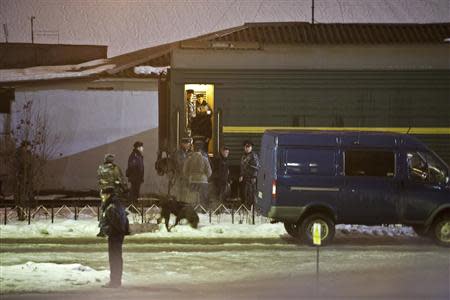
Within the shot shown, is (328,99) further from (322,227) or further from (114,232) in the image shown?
(114,232)

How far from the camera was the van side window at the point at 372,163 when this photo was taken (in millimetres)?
16031

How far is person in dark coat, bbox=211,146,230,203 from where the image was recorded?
21.3 meters

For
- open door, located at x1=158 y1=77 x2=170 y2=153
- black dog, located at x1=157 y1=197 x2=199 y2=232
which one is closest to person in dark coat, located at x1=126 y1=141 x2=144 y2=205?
open door, located at x1=158 y1=77 x2=170 y2=153

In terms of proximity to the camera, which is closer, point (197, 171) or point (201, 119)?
point (197, 171)

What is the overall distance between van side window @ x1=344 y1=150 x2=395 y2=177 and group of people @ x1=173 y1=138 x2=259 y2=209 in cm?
382

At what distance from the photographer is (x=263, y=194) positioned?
1645cm

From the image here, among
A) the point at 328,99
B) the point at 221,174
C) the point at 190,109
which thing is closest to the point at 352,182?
the point at 221,174

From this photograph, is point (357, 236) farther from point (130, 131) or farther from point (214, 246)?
point (130, 131)

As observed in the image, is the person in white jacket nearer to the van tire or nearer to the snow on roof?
the van tire

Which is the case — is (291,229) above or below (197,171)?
below

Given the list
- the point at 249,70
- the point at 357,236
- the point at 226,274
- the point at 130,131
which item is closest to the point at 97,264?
the point at 226,274

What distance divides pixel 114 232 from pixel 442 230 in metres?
7.63

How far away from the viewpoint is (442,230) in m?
16.2

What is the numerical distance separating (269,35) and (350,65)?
Answer: 2467mm
